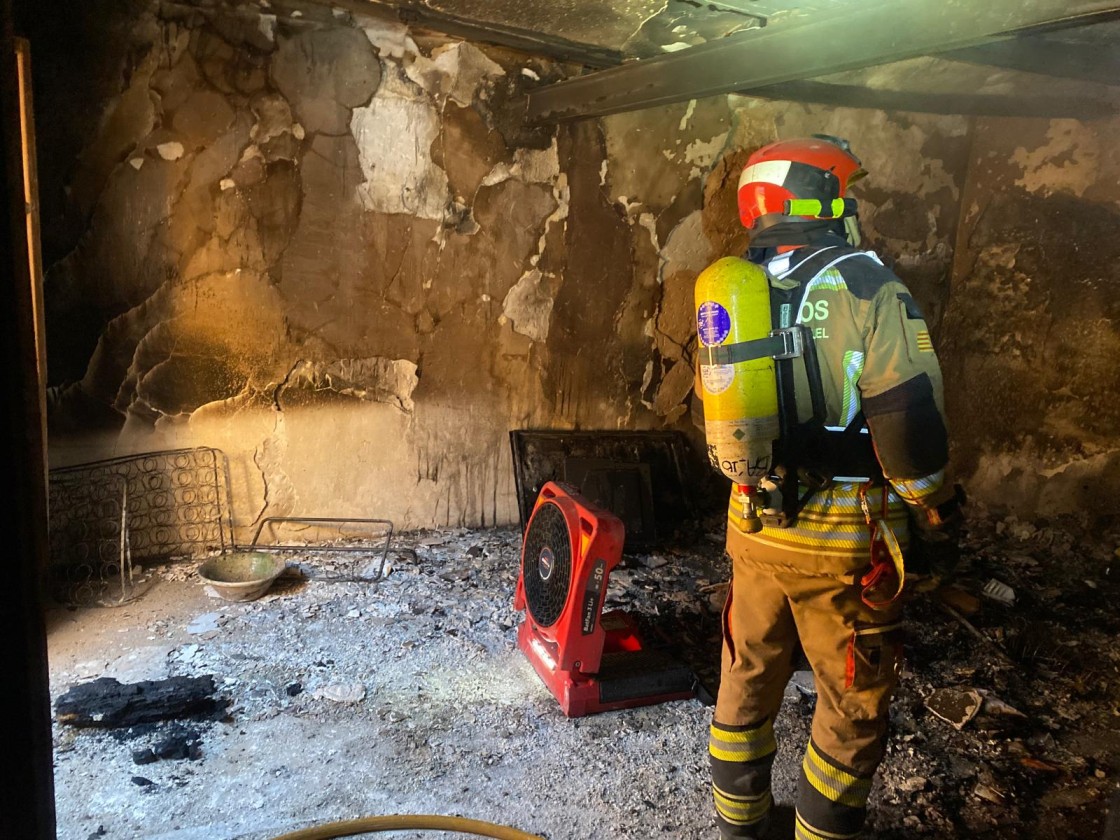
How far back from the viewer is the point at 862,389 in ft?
5.46

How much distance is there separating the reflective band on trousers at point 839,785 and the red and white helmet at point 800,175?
1.34 metres

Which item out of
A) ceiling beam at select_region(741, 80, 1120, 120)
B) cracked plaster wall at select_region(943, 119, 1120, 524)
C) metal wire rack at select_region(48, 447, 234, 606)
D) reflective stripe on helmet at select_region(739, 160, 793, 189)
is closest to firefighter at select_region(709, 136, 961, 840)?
reflective stripe on helmet at select_region(739, 160, 793, 189)

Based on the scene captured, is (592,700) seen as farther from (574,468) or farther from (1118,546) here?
(1118,546)

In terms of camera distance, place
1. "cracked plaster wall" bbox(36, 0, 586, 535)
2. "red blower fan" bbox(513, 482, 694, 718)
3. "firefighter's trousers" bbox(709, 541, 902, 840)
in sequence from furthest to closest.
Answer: "cracked plaster wall" bbox(36, 0, 586, 535)
"red blower fan" bbox(513, 482, 694, 718)
"firefighter's trousers" bbox(709, 541, 902, 840)

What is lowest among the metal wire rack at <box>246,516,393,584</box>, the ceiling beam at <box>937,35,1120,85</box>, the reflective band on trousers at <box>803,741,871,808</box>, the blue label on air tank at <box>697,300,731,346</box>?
the reflective band on trousers at <box>803,741,871,808</box>

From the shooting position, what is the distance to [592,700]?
2.51 meters

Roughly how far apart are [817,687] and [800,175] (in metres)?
1.27

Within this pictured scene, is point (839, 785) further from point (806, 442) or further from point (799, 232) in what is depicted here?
point (799, 232)

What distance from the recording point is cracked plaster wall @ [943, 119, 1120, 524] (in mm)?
4047

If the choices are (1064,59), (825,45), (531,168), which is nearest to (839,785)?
(825,45)

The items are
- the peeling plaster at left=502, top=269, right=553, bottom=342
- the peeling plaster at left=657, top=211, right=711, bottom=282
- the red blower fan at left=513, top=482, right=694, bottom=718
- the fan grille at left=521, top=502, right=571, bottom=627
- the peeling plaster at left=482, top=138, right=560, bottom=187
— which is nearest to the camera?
the red blower fan at left=513, top=482, right=694, bottom=718

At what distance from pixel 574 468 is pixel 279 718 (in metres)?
2.23

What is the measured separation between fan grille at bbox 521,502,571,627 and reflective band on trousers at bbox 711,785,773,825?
0.79m

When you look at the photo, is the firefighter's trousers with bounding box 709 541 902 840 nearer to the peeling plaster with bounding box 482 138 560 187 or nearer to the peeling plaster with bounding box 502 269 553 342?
the peeling plaster with bounding box 502 269 553 342
